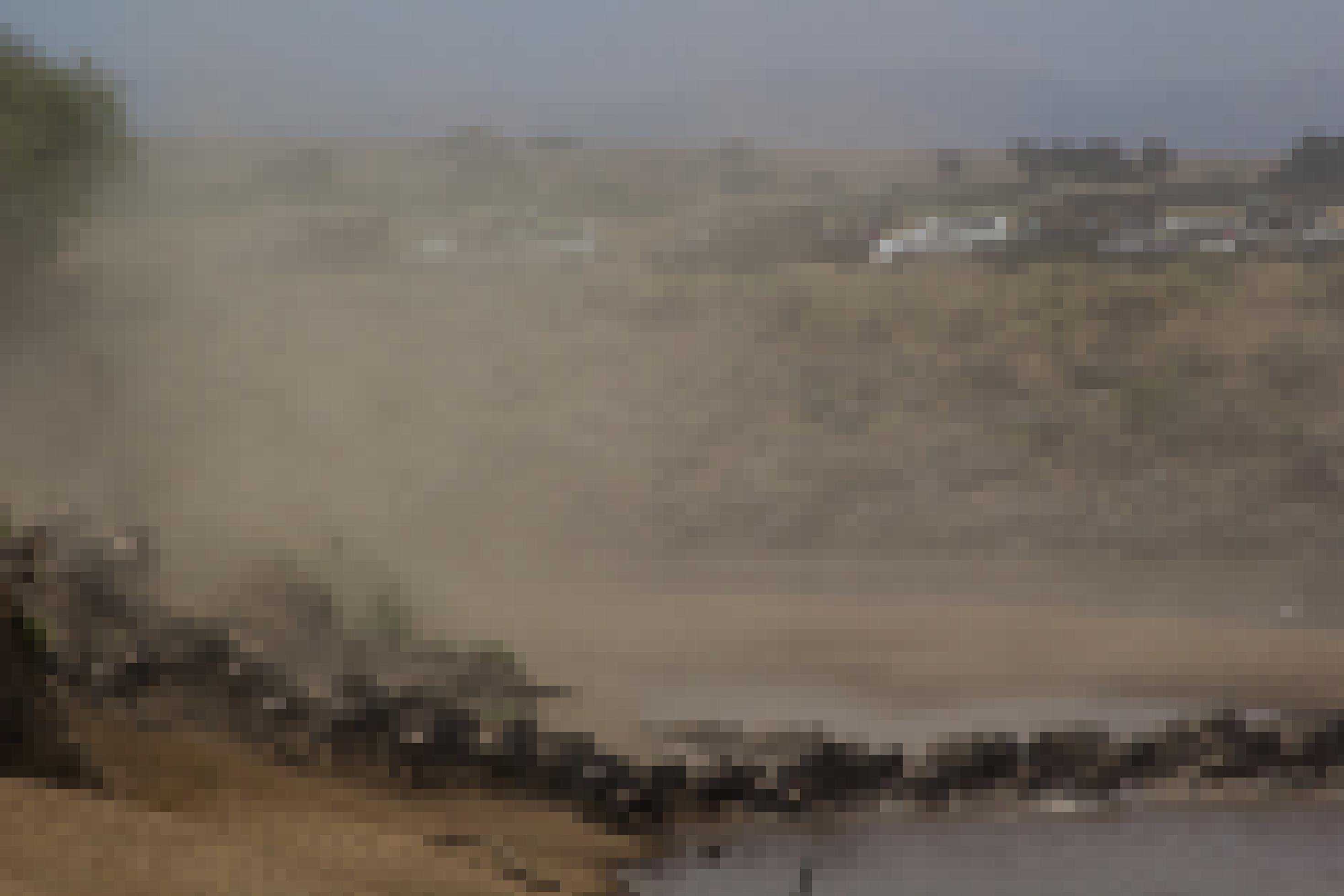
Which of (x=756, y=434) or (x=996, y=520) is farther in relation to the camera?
(x=756, y=434)

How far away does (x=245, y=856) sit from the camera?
11.3 metres

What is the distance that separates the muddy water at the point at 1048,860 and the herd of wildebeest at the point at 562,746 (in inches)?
29.1

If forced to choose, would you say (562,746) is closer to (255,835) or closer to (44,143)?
(255,835)

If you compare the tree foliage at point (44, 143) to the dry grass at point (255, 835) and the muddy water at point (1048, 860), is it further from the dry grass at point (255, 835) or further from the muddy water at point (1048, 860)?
the muddy water at point (1048, 860)

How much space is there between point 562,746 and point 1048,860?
4262 millimetres

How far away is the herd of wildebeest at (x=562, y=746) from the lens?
1681 centimetres

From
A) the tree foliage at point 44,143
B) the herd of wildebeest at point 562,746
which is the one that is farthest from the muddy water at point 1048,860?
the tree foliage at point 44,143

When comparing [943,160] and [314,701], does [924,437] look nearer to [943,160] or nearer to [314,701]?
[314,701]

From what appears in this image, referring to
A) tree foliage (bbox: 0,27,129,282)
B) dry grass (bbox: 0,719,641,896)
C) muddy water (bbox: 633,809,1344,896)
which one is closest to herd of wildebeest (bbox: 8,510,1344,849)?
dry grass (bbox: 0,719,641,896)

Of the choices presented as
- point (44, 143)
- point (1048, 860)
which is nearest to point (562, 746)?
point (1048, 860)

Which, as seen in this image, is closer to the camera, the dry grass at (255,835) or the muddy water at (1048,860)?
the dry grass at (255,835)

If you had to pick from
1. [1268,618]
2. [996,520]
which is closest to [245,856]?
[1268,618]

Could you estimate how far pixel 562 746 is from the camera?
17.3 m

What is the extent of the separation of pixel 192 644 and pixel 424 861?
5.02 meters
